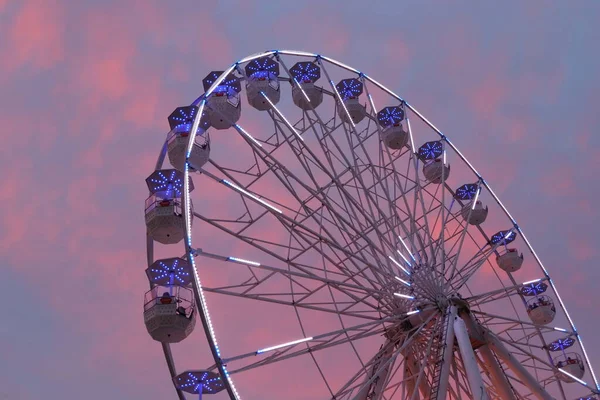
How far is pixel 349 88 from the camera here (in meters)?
21.0

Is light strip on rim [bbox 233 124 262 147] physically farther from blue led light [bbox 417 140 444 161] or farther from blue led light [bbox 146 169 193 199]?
blue led light [bbox 417 140 444 161]

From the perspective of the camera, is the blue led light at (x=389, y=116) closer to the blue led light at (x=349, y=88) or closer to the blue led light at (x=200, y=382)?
the blue led light at (x=349, y=88)

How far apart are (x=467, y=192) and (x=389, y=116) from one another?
3.48m

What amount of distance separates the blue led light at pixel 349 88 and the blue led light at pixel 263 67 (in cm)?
279

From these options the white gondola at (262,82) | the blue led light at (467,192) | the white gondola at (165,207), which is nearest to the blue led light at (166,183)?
the white gondola at (165,207)

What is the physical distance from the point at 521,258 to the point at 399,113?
19.0 feet

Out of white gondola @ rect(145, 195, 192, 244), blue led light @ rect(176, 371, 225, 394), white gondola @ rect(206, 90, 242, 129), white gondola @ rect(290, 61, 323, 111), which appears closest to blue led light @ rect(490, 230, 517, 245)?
white gondola @ rect(290, 61, 323, 111)

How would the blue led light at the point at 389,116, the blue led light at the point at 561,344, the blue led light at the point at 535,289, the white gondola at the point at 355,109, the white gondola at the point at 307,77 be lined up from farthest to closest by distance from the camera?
the blue led light at the point at 535,289
the blue led light at the point at 389,116
the blue led light at the point at 561,344
the white gondola at the point at 355,109
the white gondola at the point at 307,77

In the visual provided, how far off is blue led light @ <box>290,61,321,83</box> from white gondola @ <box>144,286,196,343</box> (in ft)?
24.6

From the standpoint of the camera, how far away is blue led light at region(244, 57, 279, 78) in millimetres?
18398

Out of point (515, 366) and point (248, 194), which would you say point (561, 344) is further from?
point (248, 194)

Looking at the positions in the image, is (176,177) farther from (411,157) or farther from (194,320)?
(411,157)

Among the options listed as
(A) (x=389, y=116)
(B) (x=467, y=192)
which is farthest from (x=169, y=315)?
(B) (x=467, y=192)

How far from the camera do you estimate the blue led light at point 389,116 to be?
70.3 feet
